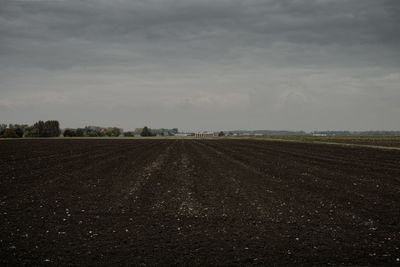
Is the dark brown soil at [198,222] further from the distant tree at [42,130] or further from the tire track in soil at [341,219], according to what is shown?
the distant tree at [42,130]

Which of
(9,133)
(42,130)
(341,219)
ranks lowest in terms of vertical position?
(341,219)

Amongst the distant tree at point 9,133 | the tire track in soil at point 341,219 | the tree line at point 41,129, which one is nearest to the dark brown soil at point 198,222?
the tire track in soil at point 341,219

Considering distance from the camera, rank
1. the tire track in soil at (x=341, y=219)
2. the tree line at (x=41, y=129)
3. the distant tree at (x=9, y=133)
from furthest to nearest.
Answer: the tree line at (x=41, y=129), the distant tree at (x=9, y=133), the tire track in soil at (x=341, y=219)

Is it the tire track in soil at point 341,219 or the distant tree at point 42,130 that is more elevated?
the distant tree at point 42,130

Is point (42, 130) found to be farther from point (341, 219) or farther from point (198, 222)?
point (341, 219)

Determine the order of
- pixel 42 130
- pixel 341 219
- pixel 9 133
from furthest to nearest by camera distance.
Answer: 1. pixel 42 130
2. pixel 9 133
3. pixel 341 219

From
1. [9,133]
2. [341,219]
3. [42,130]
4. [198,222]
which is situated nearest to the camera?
[198,222]

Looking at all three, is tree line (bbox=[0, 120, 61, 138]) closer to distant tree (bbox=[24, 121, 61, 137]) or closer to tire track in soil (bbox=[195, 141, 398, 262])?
distant tree (bbox=[24, 121, 61, 137])

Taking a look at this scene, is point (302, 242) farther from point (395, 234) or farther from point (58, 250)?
point (58, 250)

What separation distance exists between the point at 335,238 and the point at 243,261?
3.21 metres

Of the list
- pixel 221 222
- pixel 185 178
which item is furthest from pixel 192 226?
pixel 185 178

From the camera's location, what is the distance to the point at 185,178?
18.9m

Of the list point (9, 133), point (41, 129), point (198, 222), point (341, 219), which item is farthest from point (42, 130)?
point (341, 219)

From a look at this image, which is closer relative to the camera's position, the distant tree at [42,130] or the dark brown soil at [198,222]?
the dark brown soil at [198,222]
